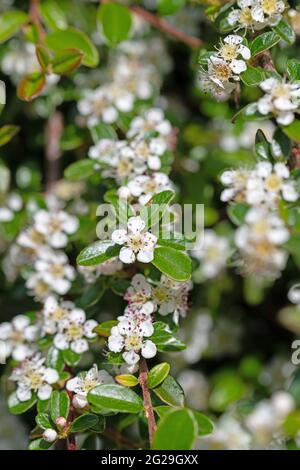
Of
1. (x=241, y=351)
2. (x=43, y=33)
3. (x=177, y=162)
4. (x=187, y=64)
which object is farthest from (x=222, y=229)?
(x=43, y=33)

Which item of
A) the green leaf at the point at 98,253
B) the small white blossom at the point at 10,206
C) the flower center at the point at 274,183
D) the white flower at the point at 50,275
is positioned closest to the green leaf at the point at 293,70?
the flower center at the point at 274,183

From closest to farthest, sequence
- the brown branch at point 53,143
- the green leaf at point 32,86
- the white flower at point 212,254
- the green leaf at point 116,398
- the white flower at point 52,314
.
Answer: the green leaf at point 116,398 → the white flower at point 52,314 → the green leaf at point 32,86 → the white flower at point 212,254 → the brown branch at point 53,143

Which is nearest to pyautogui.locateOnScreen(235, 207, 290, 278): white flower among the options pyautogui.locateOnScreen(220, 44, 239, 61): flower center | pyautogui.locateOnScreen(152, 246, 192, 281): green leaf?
pyautogui.locateOnScreen(152, 246, 192, 281): green leaf

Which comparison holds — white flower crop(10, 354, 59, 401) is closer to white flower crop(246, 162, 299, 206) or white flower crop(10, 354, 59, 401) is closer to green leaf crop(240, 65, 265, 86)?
white flower crop(246, 162, 299, 206)

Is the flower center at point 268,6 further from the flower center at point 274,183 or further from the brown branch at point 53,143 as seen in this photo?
the brown branch at point 53,143
